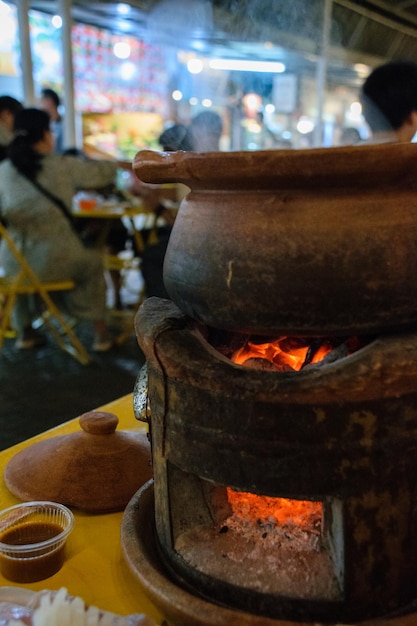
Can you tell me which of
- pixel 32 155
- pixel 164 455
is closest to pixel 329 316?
pixel 164 455

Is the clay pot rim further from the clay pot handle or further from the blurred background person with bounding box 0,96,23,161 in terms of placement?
the blurred background person with bounding box 0,96,23,161

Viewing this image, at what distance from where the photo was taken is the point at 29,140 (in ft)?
14.1

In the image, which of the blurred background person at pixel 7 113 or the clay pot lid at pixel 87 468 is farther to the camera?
the blurred background person at pixel 7 113

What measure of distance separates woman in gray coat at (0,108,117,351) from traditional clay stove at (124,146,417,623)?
3.18 meters

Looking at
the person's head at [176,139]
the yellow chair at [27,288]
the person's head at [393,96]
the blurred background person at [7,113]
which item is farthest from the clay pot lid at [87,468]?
the blurred background person at [7,113]

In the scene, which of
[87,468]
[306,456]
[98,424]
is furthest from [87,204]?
[306,456]

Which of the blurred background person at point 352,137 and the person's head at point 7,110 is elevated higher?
the person's head at point 7,110

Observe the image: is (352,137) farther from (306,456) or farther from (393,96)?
(306,456)

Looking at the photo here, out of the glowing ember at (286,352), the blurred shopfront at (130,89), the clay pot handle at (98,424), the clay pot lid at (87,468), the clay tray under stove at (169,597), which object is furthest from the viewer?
the blurred shopfront at (130,89)

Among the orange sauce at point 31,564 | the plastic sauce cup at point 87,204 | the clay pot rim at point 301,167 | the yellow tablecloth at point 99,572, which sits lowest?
the yellow tablecloth at point 99,572

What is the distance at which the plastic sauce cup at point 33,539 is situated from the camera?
1573 millimetres

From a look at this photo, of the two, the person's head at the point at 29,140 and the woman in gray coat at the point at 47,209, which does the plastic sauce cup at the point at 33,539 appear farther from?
the person's head at the point at 29,140

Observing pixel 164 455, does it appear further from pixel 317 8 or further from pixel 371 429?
pixel 317 8

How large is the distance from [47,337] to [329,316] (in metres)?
4.33
